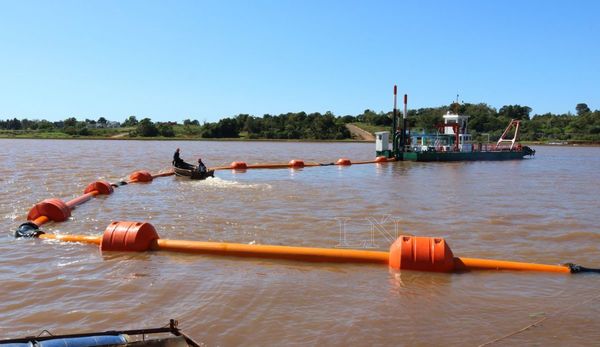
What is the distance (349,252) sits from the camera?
29.8 feet

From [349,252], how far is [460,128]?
40298 mm

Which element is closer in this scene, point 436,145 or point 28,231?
point 28,231

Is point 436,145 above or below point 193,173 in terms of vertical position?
above

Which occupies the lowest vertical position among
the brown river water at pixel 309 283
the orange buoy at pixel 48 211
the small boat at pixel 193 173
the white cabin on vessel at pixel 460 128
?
the brown river water at pixel 309 283

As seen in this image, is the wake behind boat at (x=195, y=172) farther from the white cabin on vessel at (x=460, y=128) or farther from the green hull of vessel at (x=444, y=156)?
the white cabin on vessel at (x=460, y=128)

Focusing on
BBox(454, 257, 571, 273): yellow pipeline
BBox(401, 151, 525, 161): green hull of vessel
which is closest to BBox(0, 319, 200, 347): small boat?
BBox(454, 257, 571, 273): yellow pipeline

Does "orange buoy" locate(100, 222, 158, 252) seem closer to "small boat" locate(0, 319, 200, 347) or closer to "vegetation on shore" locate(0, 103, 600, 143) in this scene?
"small boat" locate(0, 319, 200, 347)

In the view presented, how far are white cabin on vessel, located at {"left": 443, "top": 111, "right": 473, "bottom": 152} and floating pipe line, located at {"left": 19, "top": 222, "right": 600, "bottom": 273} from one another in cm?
3803

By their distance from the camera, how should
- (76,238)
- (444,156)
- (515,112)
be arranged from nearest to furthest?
1. (76,238)
2. (444,156)
3. (515,112)

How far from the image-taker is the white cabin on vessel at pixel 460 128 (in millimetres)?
45344

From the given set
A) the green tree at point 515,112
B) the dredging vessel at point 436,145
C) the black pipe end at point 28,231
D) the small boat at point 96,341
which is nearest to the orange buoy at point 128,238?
the black pipe end at point 28,231

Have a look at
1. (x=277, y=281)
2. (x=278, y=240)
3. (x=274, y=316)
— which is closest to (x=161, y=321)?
(x=274, y=316)

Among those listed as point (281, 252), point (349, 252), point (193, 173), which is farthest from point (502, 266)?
point (193, 173)

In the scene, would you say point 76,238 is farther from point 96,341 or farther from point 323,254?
point 96,341
